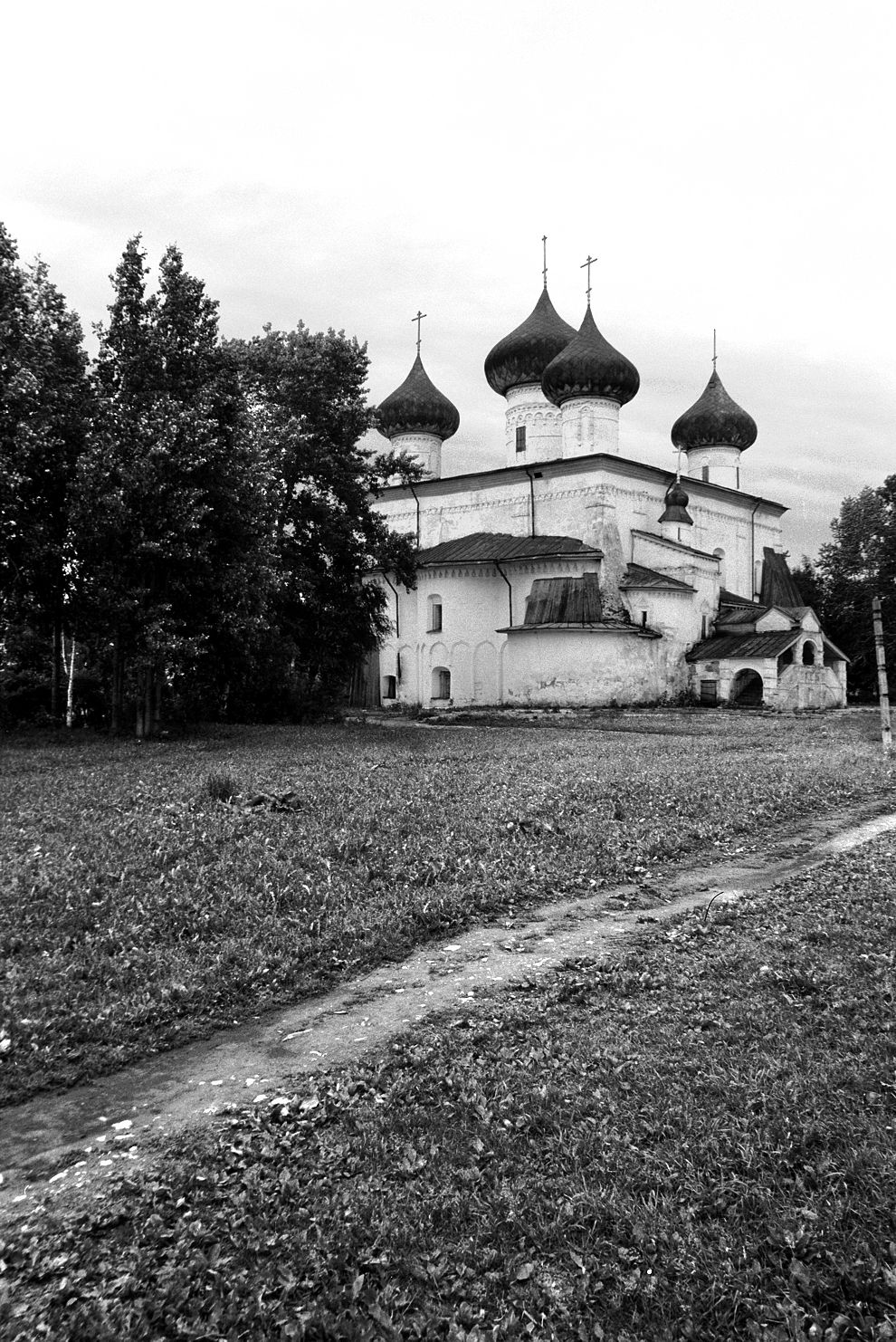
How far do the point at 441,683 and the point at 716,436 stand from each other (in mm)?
21470

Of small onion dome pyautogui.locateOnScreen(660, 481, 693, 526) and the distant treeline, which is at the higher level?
small onion dome pyautogui.locateOnScreen(660, 481, 693, 526)

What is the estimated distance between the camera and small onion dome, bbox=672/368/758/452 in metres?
49.9

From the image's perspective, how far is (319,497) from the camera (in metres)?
29.2

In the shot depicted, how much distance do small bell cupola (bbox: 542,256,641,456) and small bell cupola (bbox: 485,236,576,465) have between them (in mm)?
2634

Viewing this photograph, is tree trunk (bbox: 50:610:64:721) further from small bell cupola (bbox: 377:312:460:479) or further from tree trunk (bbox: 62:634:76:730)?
small bell cupola (bbox: 377:312:460:479)

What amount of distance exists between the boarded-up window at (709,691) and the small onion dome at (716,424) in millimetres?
17333

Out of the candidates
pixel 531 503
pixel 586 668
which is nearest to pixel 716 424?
pixel 531 503

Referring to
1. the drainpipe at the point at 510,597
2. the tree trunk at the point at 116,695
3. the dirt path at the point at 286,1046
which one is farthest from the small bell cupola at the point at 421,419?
the dirt path at the point at 286,1046

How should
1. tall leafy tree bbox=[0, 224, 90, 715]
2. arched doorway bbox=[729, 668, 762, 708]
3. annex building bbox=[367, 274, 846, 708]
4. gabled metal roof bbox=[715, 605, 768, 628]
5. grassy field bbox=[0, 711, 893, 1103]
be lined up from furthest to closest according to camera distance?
gabled metal roof bbox=[715, 605, 768, 628]
arched doorway bbox=[729, 668, 762, 708]
annex building bbox=[367, 274, 846, 708]
tall leafy tree bbox=[0, 224, 90, 715]
grassy field bbox=[0, 711, 893, 1103]

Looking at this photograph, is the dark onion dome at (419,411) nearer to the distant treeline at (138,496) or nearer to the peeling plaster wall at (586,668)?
the peeling plaster wall at (586,668)

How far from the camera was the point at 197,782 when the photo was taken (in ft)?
43.5

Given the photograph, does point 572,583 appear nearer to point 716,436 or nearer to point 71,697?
point 716,436

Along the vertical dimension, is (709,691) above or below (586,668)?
below

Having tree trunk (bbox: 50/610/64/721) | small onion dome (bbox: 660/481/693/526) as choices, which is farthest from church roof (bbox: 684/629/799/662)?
tree trunk (bbox: 50/610/64/721)
